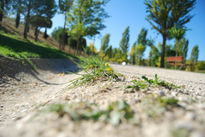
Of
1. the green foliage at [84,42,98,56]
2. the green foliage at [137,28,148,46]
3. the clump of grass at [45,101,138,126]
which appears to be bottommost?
the clump of grass at [45,101,138,126]

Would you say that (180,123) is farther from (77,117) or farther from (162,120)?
(77,117)

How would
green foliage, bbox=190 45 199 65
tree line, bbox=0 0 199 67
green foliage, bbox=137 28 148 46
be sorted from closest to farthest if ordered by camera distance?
tree line, bbox=0 0 199 67 → green foliage, bbox=137 28 148 46 → green foliage, bbox=190 45 199 65

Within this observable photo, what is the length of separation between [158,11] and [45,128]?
14.3m

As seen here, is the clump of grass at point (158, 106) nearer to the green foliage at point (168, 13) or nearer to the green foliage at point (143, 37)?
the green foliage at point (168, 13)

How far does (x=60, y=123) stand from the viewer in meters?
0.59

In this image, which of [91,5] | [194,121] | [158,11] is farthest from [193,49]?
[194,121]

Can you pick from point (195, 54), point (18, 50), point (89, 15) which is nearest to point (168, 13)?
point (89, 15)

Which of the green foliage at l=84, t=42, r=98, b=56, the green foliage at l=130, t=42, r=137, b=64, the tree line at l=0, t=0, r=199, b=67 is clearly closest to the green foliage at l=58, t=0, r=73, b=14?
the tree line at l=0, t=0, r=199, b=67

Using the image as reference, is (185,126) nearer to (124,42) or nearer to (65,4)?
(65,4)

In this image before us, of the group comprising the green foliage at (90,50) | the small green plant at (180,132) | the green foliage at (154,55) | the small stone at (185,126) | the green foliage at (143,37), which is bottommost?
the small green plant at (180,132)

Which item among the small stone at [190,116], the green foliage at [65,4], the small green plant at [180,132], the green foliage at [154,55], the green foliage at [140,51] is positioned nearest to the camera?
the small green plant at [180,132]

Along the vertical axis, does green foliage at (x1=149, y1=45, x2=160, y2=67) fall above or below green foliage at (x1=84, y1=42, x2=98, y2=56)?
above

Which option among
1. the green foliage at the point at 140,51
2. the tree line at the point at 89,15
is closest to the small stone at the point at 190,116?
the tree line at the point at 89,15

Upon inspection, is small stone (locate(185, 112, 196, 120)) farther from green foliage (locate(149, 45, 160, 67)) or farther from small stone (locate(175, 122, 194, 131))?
green foliage (locate(149, 45, 160, 67))
